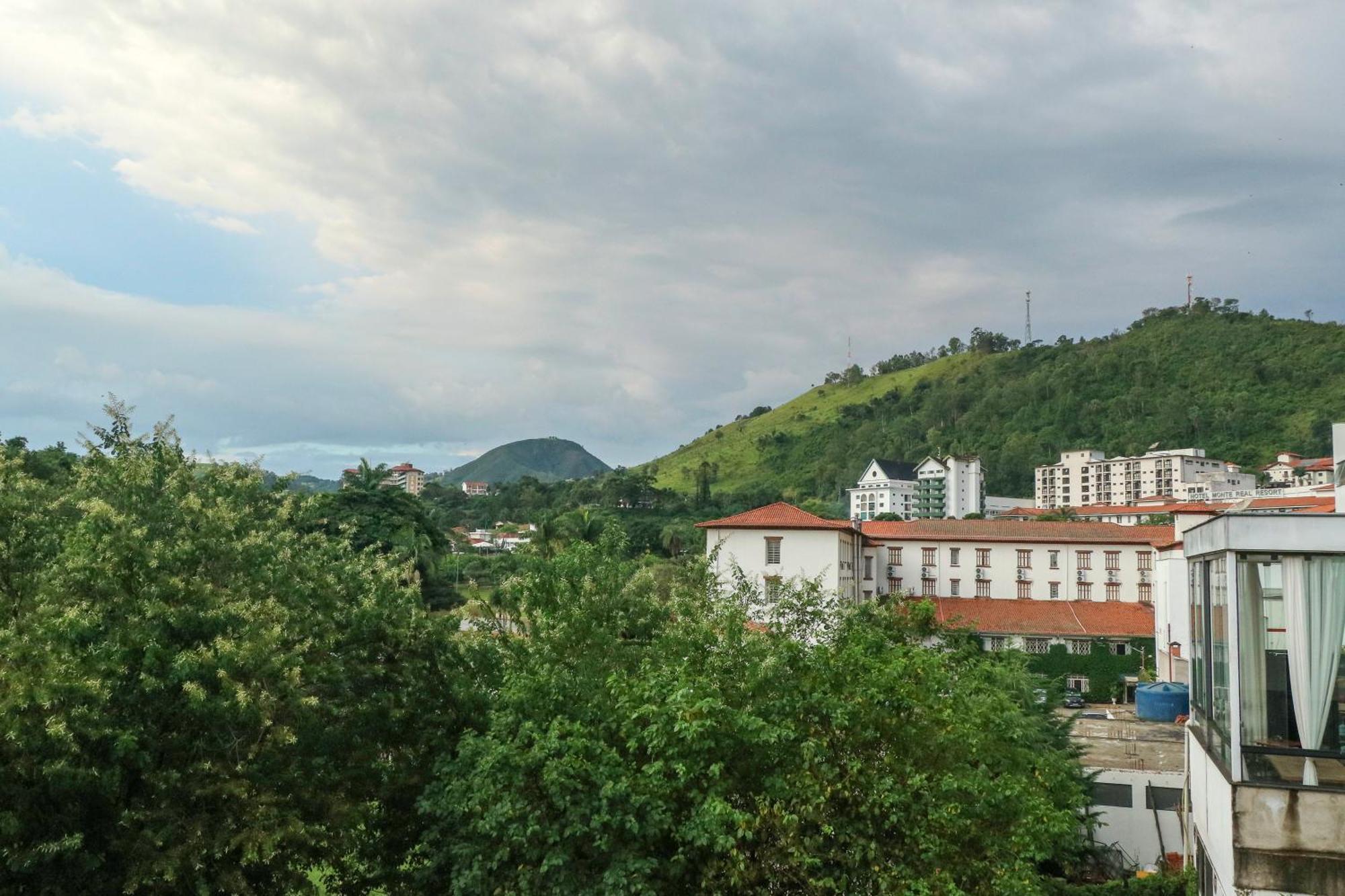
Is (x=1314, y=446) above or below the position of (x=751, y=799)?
above

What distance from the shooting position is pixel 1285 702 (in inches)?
338

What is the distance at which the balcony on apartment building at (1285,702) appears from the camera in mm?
8430

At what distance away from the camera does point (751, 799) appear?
474 inches

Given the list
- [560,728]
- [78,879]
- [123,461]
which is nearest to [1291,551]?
[560,728]

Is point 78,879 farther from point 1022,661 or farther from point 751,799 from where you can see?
point 1022,661

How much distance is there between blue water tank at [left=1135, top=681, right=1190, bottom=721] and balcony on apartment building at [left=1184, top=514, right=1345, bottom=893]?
28723mm

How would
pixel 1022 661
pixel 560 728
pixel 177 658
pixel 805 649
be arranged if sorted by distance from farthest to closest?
pixel 1022 661, pixel 805 649, pixel 560 728, pixel 177 658

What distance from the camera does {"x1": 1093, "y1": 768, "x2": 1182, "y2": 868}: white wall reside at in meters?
22.0

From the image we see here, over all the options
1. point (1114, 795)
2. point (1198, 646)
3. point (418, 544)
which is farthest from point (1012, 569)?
point (1198, 646)

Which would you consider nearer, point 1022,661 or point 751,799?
point 751,799

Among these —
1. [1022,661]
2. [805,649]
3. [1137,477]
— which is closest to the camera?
[805,649]

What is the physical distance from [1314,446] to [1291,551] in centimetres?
11484

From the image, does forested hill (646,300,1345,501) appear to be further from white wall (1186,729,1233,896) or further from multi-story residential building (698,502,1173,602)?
white wall (1186,729,1233,896)

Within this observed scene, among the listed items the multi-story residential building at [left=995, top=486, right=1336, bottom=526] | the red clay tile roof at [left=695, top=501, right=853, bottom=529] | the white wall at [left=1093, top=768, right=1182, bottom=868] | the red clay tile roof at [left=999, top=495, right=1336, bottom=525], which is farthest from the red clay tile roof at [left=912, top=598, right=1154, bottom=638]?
the multi-story residential building at [left=995, top=486, right=1336, bottom=526]
